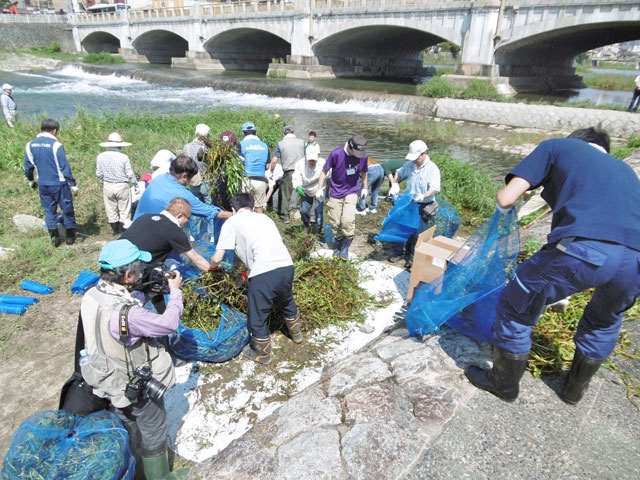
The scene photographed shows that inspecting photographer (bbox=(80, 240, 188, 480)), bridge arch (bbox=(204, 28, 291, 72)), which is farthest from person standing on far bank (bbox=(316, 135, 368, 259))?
bridge arch (bbox=(204, 28, 291, 72))

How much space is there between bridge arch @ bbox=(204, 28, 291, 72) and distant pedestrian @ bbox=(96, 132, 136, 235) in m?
38.3

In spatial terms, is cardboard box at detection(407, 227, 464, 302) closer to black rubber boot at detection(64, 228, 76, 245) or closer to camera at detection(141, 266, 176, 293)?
camera at detection(141, 266, 176, 293)

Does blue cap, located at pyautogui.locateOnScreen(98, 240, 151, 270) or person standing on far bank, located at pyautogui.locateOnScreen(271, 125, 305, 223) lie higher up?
blue cap, located at pyautogui.locateOnScreen(98, 240, 151, 270)

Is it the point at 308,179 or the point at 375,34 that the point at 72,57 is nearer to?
the point at 375,34

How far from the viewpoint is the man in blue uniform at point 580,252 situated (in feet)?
7.79

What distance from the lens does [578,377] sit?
2.87 meters

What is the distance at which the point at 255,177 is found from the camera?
21.9 ft

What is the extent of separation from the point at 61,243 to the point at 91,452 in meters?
5.39

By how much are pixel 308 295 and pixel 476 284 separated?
2.07m

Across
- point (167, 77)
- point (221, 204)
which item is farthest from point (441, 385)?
point (167, 77)

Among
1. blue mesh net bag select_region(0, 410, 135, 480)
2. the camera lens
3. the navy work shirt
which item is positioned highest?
the navy work shirt

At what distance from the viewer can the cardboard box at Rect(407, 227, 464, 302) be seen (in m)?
4.37

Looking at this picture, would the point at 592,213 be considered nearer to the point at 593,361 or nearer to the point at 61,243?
the point at 593,361

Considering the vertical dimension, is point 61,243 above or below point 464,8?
below
